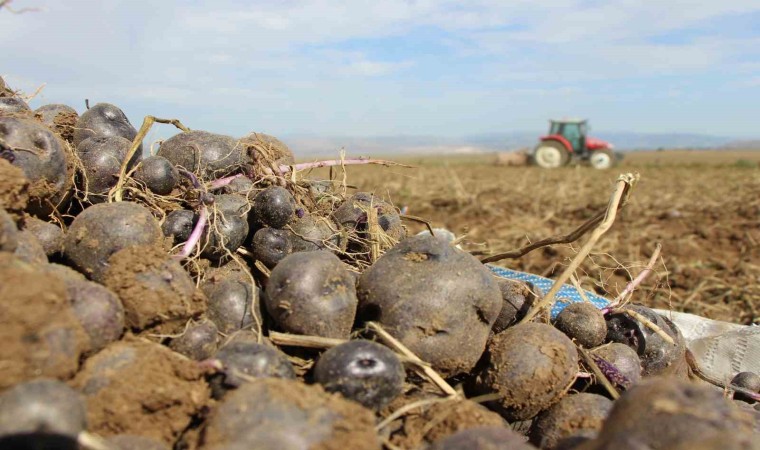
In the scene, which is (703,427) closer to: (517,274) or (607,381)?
(607,381)

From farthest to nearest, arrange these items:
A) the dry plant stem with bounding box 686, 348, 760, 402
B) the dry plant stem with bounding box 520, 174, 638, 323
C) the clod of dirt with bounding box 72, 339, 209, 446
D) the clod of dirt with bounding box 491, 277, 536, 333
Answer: the dry plant stem with bounding box 686, 348, 760, 402, the clod of dirt with bounding box 491, 277, 536, 333, the dry plant stem with bounding box 520, 174, 638, 323, the clod of dirt with bounding box 72, 339, 209, 446

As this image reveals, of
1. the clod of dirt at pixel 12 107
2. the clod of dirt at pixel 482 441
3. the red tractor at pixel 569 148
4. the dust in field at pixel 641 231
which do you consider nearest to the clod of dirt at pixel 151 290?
the clod of dirt at pixel 12 107

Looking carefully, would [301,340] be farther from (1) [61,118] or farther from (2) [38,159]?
(1) [61,118]

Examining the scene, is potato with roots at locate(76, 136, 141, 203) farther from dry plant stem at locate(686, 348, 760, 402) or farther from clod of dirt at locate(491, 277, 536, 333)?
dry plant stem at locate(686, 348, 760, 402)

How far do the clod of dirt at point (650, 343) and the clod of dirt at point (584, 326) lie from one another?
0.77 ft

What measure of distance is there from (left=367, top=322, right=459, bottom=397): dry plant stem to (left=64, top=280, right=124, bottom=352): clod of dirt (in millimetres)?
1084

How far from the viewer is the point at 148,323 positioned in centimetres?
243

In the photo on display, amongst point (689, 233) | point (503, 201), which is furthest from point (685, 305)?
point (503, 201)

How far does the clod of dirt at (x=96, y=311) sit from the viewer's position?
84.9 inches

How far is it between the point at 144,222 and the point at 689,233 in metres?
11.5

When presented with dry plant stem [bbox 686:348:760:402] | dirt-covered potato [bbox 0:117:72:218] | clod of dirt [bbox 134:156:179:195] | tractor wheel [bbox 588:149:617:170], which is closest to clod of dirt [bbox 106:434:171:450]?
dirt-covered potato [bbox 0:117:72:218]

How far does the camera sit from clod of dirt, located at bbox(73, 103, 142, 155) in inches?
133

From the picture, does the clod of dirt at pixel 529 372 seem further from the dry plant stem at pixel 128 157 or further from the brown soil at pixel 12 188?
the brown soil at pixel 12 188

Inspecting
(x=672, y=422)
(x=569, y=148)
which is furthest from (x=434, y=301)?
(x=569, y=148)
